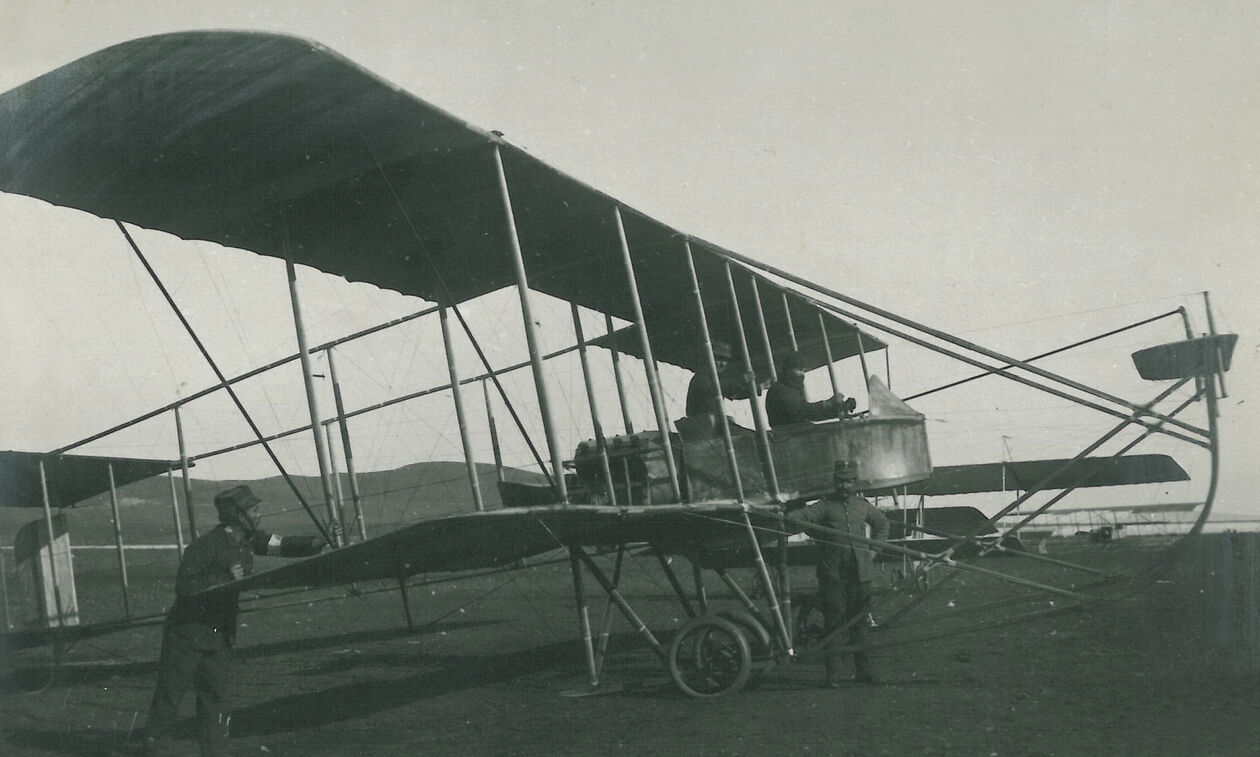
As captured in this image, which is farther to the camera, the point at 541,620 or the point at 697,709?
the point at 541,620

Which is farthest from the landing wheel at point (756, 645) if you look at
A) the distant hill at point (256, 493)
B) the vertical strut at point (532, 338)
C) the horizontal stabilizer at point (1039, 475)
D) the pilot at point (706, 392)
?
the distant hill at point (256, 493)

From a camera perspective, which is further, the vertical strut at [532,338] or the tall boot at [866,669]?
the tall boot at [866,669]

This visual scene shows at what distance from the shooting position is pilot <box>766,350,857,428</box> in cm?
845

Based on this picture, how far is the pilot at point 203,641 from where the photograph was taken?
20.4 ft

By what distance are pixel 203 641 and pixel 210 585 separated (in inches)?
14.7

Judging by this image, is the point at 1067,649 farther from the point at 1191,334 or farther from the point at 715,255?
the point at 715,255

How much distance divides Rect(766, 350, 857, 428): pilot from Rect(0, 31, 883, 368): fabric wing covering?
1.17 meters

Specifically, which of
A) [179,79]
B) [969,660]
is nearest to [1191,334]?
[969,660]

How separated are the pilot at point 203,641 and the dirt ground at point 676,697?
0.79 metres

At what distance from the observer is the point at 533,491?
866 centimetres

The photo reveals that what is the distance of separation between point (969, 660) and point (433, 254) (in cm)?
667

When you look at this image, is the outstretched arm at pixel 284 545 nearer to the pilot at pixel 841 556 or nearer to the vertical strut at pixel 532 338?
the vertical strut at pixel 532 338

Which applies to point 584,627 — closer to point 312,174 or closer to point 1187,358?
point 312,174

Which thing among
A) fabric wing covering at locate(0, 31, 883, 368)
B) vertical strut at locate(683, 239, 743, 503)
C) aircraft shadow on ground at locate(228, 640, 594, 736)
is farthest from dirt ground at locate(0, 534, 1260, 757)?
fabric wing covering at locate(0, 31, 883, 368)
